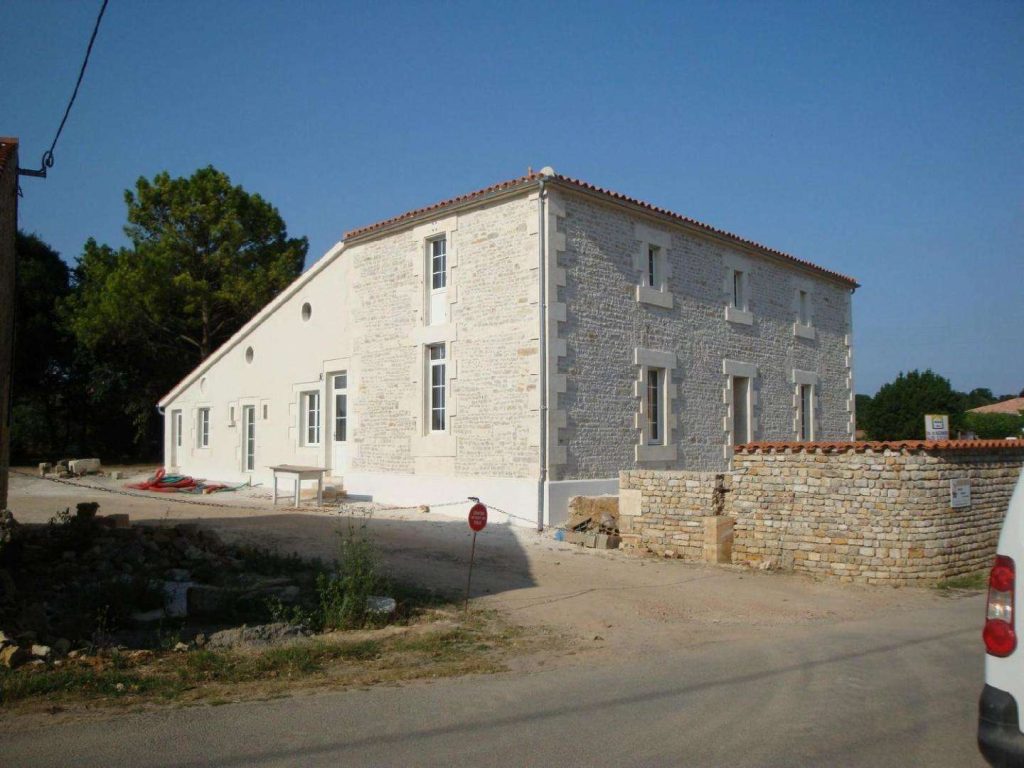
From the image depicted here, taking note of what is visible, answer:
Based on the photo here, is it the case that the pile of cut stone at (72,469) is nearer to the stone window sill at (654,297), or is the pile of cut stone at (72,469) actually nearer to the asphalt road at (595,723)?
the stone window sill at (654,297)

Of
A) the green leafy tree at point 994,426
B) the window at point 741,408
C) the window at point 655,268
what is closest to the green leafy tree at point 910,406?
the green leafy tree at point 994,426

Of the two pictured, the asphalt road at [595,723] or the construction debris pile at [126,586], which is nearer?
the asphalt road at [595,723]

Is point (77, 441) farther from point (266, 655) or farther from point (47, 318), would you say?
point (266, 655)

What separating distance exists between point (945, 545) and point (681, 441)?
7.35 m

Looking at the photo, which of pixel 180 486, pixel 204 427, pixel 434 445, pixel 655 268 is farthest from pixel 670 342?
pixel 204 427

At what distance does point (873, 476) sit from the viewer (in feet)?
35.4

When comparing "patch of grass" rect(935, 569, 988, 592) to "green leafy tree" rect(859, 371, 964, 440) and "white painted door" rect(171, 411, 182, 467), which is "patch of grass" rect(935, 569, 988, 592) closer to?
"green leafy tree" rect(859, 371, 964, 440)

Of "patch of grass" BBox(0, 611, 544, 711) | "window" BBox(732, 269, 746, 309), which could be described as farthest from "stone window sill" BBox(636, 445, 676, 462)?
"patch of grass" BBox(0, 611, 544, 711)

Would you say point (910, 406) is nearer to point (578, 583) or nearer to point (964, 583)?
point (964, 583)

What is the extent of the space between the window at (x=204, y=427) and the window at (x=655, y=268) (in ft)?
48.2

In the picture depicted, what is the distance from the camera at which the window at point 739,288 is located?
20.2 meters

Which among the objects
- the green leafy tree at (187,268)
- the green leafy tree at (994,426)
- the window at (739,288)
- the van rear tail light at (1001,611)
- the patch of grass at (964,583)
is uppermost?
the green leafy tree at (187,268)

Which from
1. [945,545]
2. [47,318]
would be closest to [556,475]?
[945,545]

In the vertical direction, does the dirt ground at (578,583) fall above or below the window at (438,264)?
below
